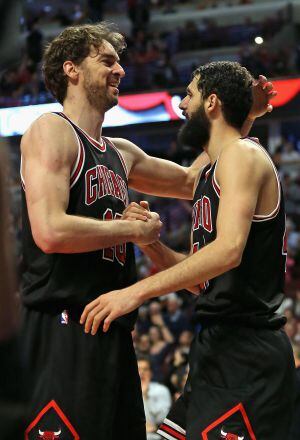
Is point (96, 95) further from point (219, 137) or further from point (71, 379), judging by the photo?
point (71, 379)

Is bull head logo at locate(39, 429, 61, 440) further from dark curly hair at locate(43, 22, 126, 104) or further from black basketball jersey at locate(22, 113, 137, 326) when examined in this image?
dark curly hair at locate(43, 22, 126, 104)

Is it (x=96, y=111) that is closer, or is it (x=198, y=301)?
(x=198, y=301)

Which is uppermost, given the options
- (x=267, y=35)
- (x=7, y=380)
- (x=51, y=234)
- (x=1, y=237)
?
(x=1, y=237)

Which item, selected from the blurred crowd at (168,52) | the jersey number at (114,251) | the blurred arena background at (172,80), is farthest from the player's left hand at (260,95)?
the blurred crowd at (168,52)

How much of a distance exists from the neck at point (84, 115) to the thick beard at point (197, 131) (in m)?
0.46

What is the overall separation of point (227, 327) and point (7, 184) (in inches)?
85.3

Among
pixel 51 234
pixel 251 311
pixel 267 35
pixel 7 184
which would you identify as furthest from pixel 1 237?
pixel 267 35

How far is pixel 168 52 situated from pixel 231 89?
624 inches

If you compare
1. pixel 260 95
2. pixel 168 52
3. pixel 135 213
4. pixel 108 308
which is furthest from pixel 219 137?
pixel 168 52

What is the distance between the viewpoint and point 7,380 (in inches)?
78.9

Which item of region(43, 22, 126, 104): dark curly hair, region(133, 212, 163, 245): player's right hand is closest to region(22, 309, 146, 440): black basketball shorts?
region(133, 212, 163, 245): player's right hand

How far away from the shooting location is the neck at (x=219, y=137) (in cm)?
399

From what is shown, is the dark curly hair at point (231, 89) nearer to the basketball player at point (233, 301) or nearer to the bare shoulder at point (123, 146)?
the basketball player at point (233, 301)

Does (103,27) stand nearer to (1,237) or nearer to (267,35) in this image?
(1,237)
